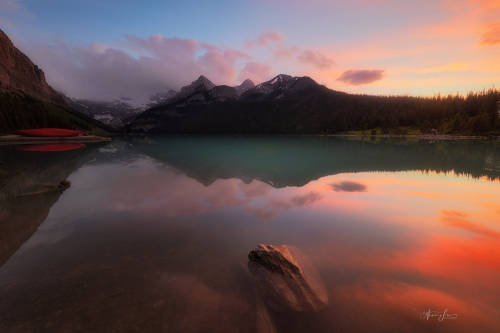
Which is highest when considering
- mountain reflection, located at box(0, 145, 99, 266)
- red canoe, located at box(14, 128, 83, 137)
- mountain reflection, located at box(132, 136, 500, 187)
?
red canoe, located at box(14, 128, 83, 137)

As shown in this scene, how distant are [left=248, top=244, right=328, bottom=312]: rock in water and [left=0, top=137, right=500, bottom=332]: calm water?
32cm

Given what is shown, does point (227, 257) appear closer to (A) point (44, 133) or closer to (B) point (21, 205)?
(B) point (21, 205)

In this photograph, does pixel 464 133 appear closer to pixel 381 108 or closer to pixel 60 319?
pixel 381 108

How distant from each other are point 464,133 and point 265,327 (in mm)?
182901

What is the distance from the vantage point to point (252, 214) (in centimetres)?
1295

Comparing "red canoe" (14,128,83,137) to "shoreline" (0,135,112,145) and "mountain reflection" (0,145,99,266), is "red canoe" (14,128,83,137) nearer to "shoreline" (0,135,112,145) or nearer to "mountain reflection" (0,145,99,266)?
"shoreline" (0,135,112,145)

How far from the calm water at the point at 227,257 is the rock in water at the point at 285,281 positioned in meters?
0.32

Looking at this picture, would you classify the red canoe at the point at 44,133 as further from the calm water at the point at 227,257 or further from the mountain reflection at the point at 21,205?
the calm water at the point at 227,257

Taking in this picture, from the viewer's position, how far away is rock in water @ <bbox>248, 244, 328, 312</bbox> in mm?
5875

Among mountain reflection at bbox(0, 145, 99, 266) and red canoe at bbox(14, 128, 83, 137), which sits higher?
red canoe at bbox(14, 128, 83, 137)

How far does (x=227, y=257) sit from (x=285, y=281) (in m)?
2.56

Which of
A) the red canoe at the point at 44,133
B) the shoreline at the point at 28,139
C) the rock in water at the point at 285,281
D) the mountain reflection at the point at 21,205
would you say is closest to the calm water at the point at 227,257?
the mountain reflection at the point at 21,205

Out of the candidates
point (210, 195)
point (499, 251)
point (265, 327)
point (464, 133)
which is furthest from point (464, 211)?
point (464, 133)

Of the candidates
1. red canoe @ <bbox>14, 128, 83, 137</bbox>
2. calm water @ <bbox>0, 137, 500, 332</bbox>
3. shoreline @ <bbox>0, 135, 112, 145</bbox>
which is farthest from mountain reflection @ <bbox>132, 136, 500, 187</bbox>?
red canoe @ <bbox>14, 128, 83, 137</bbox>
